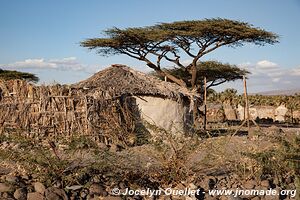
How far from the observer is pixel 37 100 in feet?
37.7

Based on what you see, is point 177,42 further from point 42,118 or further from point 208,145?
point 208,145

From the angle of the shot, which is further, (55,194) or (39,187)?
(39,187)

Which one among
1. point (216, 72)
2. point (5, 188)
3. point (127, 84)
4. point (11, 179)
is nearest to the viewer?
point (5, 188)

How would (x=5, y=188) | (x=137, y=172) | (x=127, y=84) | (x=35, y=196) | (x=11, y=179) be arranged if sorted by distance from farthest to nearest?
(x=127, y=84) → (x=137, y=172) → (x=11, y=179) → (x=5, y=188) → (x=35, y=196)

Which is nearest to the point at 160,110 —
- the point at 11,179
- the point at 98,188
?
the point at 98,188

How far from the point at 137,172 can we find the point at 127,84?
589 cm

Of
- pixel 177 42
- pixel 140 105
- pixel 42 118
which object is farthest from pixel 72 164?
pixel 177 42

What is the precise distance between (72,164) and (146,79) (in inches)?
249

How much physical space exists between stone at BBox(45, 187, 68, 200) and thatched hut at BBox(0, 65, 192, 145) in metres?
4.46

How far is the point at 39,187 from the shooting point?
659 centimetres

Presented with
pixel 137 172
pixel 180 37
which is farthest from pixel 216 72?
pixel 137 172

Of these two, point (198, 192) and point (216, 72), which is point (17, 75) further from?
point (198, 192)

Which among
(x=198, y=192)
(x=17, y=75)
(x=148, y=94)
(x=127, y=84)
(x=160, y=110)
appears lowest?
(x=198, y=192)

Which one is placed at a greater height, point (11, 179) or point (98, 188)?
point (11, 179)
